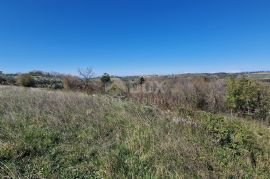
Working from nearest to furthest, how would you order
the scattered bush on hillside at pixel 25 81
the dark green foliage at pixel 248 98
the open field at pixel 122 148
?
the open field at pixel 122 148 → the dark green foliage at pixel 248 98 → the scattered bush on hillside at pixel 25 81

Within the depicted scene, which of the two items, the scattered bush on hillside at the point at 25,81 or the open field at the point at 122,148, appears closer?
the open field at the point at 122,148

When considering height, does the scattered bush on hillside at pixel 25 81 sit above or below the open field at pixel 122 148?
above

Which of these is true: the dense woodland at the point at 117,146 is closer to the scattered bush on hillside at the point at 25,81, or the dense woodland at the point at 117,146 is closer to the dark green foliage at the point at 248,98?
the dark green foliage at the point at 248,98

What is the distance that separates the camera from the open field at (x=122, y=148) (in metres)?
4.29

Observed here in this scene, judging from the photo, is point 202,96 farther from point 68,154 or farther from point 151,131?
point 68,154

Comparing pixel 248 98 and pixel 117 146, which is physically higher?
pixel 117 146

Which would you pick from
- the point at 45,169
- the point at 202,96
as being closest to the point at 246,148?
the point at 45,169

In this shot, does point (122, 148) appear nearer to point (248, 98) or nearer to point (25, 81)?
point (248, 98)

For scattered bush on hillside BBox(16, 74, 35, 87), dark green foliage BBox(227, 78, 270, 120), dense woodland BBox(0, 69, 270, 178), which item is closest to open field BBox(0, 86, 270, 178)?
dense woodland BBox(0, 69, 270, 178)

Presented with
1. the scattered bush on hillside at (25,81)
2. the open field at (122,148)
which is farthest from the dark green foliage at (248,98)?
the scattered bush on hillside at (25,81)

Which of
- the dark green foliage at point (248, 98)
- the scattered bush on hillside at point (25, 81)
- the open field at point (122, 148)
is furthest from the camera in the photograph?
the scattered bush on hillside at point (25, 81)

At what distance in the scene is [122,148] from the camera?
17.3 ft

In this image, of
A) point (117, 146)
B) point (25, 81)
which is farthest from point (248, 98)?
point (25, 81)

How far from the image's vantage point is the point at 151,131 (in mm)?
6066
